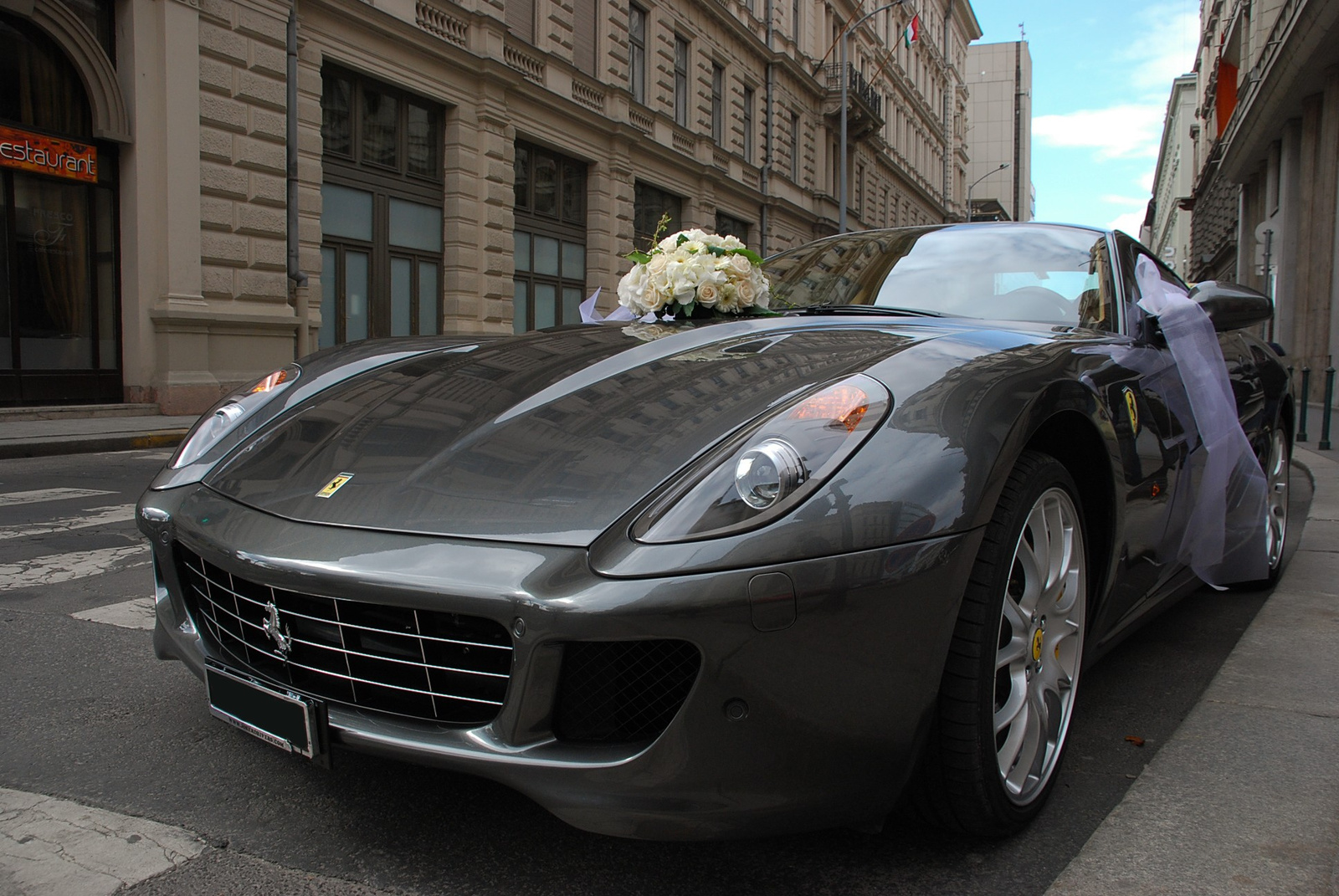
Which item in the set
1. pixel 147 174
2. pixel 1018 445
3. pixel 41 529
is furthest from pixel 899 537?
pixel 147 174

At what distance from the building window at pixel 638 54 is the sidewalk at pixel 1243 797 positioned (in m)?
19.1

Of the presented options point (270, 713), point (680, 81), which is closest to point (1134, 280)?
point (270, 713)

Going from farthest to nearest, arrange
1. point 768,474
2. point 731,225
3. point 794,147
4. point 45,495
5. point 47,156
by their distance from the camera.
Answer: point 794,147
point 731,225
point 47,156
point 45,495
point 768,474

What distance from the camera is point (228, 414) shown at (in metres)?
2.37

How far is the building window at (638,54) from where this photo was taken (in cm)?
2020

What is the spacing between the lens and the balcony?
104 ft

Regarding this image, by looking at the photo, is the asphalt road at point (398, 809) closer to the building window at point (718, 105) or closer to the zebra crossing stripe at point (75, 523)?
the zebra crossing stripe at point (75, 523)

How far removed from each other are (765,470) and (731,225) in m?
24.8

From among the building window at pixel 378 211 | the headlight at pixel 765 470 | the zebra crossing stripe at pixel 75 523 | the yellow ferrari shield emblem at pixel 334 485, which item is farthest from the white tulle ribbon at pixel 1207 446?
the building window at pixel 378 211

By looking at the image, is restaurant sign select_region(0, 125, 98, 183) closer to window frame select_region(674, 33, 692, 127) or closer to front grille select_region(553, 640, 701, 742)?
front grille select_region(553, 640, 701, 742)

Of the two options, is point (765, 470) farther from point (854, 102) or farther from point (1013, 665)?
point (854, 102)

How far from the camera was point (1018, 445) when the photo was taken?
173cm

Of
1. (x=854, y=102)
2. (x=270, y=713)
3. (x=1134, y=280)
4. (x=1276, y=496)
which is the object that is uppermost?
(x=854, y=102)

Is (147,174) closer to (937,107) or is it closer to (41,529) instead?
(41,529)
